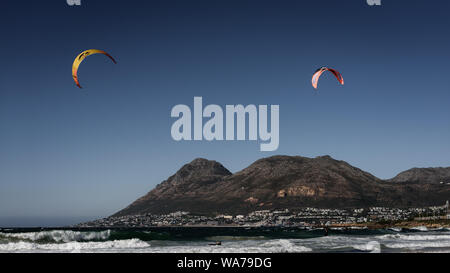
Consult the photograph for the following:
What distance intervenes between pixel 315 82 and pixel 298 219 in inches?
6285

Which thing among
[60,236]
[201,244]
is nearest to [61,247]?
[201,244]

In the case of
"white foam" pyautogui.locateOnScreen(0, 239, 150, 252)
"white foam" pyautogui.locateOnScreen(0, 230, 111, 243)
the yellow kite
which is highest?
the yellow kite

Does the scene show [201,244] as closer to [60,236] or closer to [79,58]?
[79,58]

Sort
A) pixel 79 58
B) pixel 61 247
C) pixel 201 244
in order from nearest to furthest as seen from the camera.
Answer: pixel 79 58
pixel 61 247
pixel 201 244

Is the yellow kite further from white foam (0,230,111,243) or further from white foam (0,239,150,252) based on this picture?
white foam (0,230,111,243)

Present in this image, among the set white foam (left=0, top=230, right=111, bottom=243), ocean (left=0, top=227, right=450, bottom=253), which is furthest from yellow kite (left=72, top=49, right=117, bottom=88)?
white foam (left=0, top=230, right=111, bottom=243)

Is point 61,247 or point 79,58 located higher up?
point 79,58

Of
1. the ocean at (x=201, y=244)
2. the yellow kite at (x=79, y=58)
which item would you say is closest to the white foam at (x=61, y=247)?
the ocean at (x=201, y=244)

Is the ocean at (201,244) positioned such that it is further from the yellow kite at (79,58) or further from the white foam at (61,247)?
the yellow kite at (79,58)

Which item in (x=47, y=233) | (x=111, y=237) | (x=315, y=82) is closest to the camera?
(x=315, y=82)
